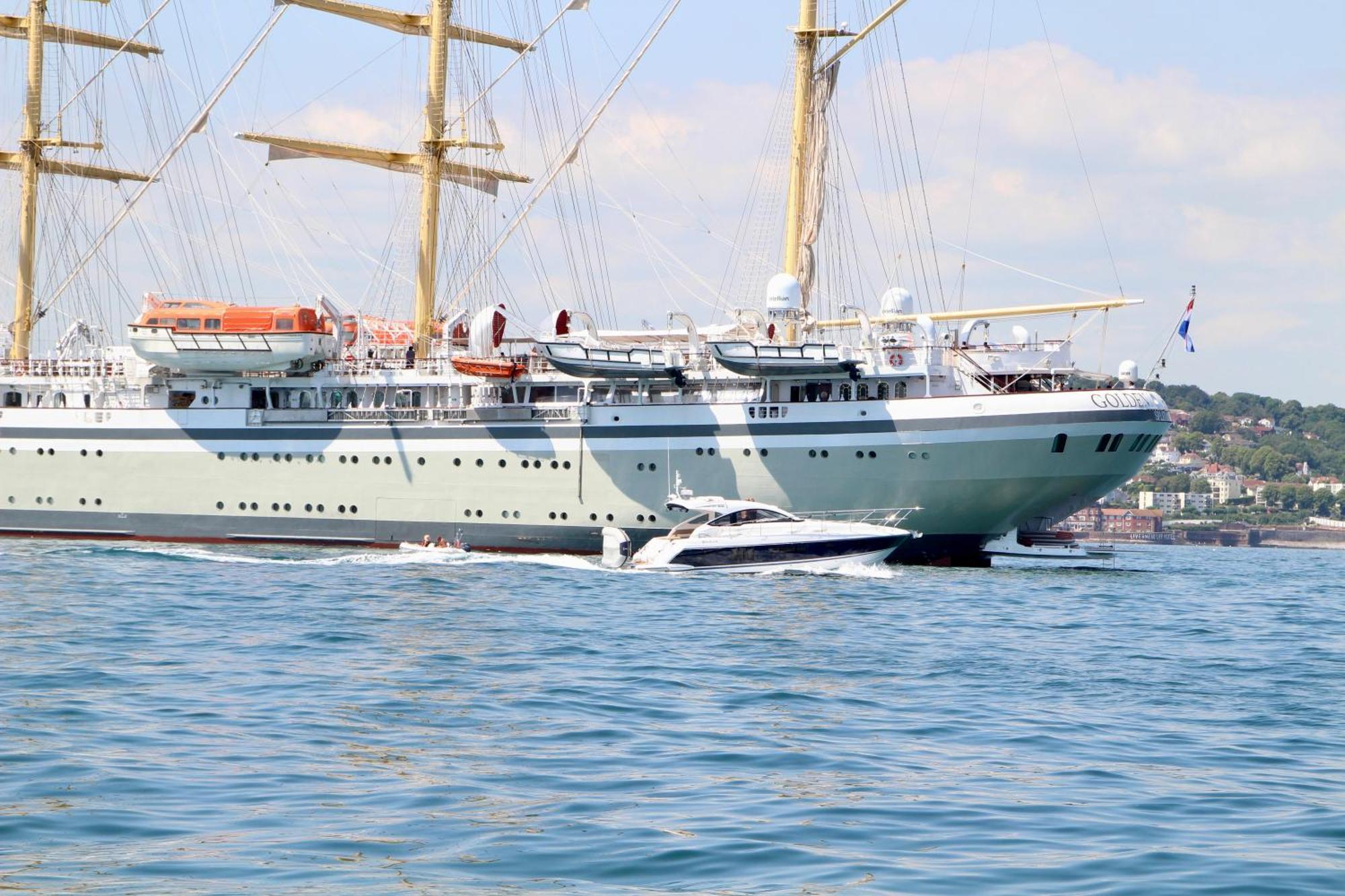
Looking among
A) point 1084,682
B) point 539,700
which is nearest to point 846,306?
point 1084,682

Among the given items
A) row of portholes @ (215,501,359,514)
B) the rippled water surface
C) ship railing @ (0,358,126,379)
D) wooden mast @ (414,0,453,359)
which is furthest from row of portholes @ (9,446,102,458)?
the rippled water surface

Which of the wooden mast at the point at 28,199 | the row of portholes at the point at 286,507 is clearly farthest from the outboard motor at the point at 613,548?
the wooden mast at the point at 28,199

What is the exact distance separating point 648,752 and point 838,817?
9.94ft

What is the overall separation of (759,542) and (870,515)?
7641 mm

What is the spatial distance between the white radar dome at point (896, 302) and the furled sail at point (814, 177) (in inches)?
124

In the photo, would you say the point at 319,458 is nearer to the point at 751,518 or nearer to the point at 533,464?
the point at 533,464

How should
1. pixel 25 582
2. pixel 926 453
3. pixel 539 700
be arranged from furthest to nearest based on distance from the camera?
pixel 926 453
pixel 25 582
pixel 539 700

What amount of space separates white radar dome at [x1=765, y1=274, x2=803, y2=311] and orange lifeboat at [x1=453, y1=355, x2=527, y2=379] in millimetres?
8311

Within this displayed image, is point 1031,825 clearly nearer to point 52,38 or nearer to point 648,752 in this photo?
point 648,752

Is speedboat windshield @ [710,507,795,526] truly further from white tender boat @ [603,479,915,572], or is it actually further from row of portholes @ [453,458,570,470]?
row of portholes @ [453,458,570,470]

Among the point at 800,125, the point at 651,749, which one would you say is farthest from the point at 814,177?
the point at 651,749

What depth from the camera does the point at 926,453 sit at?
1836 inches

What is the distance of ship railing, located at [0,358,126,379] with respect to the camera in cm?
5791

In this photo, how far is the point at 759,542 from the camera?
40.4m
